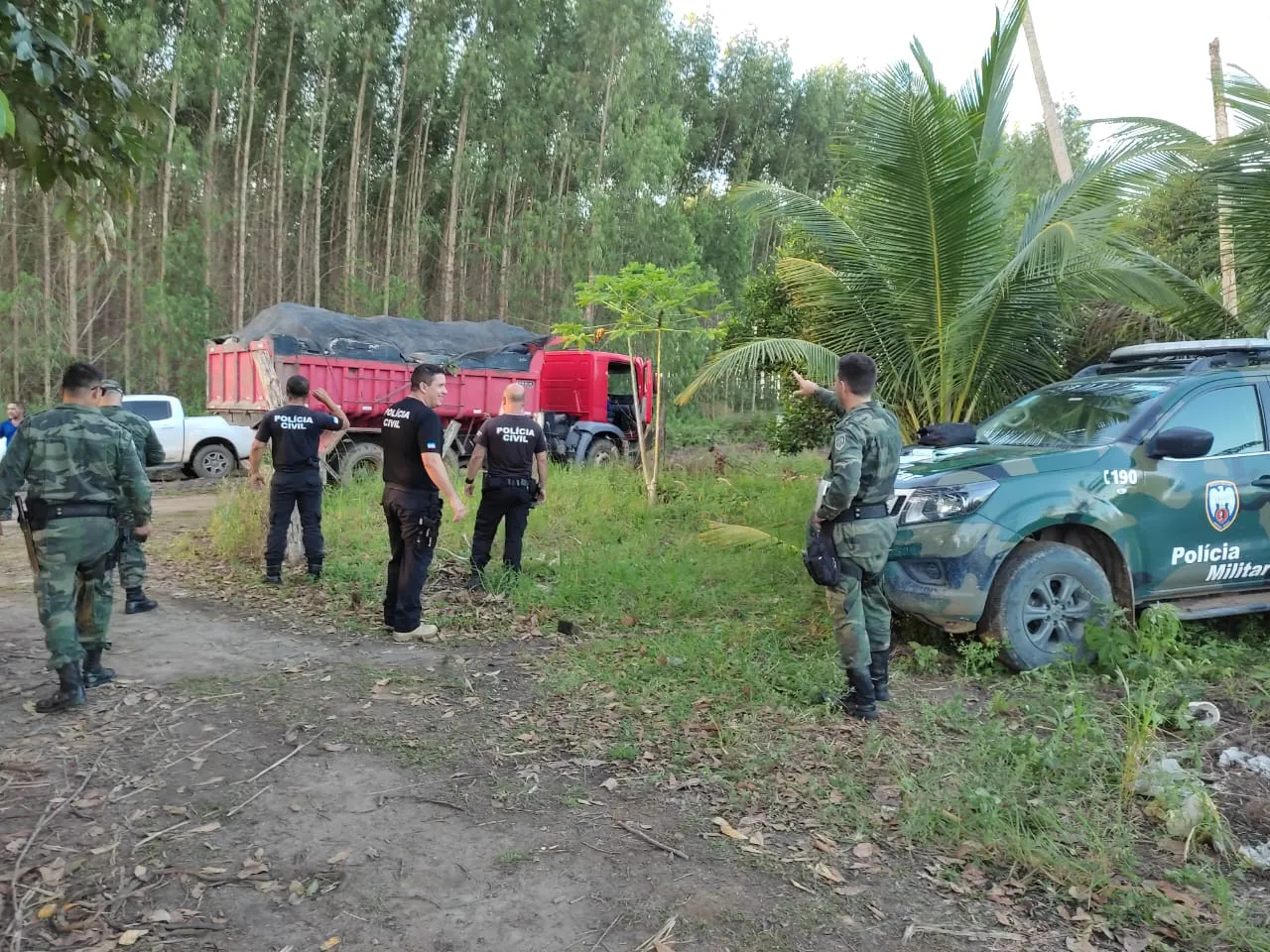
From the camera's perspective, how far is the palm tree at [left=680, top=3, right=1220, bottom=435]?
7117 mm

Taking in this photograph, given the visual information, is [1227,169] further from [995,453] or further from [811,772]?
[811,772]

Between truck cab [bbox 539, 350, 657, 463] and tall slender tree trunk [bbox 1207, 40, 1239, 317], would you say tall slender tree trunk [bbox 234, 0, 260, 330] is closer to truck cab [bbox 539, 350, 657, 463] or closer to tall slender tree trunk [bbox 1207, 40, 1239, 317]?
truck cab [bbox 539, 350, 657, 463]

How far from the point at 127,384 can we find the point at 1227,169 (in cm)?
2066

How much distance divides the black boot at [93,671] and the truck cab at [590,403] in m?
10.2

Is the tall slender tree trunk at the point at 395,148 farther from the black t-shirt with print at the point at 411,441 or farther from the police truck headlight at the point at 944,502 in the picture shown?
the police truck headlight at the point at 944,502

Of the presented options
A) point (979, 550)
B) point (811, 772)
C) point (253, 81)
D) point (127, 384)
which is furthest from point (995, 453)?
point (253, 81)

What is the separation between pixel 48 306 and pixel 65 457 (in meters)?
16.5

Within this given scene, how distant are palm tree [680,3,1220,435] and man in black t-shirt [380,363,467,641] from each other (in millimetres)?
2440

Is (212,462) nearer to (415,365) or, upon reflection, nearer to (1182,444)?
(415,365)

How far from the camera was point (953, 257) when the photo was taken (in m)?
7.35

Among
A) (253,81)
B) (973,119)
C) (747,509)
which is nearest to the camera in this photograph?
(973,119)

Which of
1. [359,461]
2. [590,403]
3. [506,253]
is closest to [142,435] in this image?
[359,461]

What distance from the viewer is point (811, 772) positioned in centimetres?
392

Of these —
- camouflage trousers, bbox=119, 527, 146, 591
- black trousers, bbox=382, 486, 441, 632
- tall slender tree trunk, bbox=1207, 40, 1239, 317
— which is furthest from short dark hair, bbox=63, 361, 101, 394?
tall slender tree trunk, bbox=1207, 40, 1239, 317
